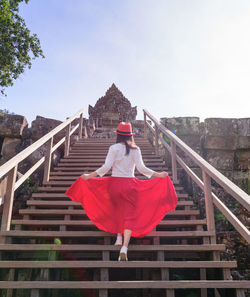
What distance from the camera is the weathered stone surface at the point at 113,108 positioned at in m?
15.6

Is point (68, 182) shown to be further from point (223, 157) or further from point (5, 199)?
point (223, 157)

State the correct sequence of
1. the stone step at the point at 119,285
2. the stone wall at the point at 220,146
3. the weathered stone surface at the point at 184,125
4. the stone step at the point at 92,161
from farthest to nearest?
the stone step at the point at 92,161 < the weathered stone surface at the point at 184,125 < the stone wall at the point at 220,146 < the stone step at the point at 119,285

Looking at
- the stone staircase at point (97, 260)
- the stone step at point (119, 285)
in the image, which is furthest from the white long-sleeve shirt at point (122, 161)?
the stone step at point (119, 285)

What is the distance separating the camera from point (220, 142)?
421cm

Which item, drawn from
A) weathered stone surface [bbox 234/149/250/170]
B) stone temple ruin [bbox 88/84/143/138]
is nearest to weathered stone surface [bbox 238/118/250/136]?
weathered stone surface [bbox 234/149/250/170]

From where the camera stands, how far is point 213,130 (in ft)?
14.0

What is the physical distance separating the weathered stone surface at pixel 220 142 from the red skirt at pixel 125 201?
2050mm

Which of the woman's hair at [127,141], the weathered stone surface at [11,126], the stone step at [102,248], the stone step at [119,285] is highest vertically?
the weathered stone surface at [11,126]

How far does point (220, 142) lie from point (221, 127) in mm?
275

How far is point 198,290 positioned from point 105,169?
1.44 metres

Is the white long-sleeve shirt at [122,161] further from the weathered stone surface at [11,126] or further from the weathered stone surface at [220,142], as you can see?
the weathered stone surface at [11,126]

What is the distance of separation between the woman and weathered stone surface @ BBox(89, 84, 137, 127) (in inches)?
498

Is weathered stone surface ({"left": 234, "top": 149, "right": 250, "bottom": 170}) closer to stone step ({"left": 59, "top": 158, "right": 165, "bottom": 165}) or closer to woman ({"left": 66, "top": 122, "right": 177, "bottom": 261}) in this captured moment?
stone step ({"left": 59, "top": 158, "right": 165, "bottom": 165})

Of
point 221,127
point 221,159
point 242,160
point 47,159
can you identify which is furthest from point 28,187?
point 242,160
